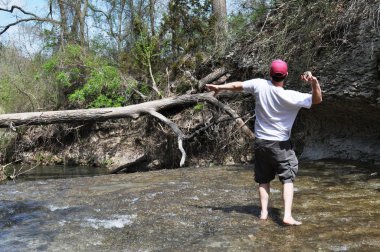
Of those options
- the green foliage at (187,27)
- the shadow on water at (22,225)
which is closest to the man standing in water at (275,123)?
the shadow on water at (22,225)

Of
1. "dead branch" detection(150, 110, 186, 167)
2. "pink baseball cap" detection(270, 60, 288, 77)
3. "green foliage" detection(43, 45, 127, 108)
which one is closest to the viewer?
"pink baseball cap" detection(270, 60, 288, 77)

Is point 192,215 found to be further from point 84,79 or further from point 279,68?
point 84,79

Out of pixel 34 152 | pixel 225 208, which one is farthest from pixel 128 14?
pixel 225 208

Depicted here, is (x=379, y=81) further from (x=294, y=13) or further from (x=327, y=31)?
(x=294, y=13)

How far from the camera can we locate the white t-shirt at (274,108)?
4.79m

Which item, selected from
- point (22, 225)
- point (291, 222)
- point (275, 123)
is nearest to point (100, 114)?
point (22, 225)

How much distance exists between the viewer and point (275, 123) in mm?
4875

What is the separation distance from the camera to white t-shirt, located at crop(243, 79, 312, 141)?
479 centimetres

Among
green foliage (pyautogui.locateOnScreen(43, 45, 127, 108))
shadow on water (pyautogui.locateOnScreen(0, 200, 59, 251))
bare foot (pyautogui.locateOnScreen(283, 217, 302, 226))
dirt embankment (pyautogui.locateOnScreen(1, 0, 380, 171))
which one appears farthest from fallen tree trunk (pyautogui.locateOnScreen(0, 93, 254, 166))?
bare foot (pyautogui.locateOnScreen(283, 217, 302, 226))

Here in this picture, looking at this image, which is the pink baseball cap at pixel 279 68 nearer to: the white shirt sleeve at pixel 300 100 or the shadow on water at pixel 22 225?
the white shirt sleeve at pixel 300 100

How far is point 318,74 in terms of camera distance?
8.55m

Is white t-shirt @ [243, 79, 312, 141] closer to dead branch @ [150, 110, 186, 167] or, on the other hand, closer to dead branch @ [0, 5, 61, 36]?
dead branch @ [150, 110, 186, 167]

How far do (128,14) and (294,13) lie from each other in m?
16.1

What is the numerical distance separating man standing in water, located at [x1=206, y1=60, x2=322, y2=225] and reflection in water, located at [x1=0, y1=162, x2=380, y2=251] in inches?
17.8
